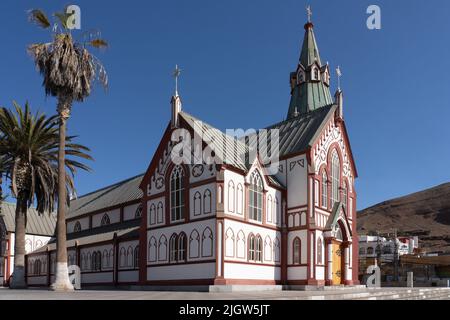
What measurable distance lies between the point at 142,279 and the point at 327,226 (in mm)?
15234

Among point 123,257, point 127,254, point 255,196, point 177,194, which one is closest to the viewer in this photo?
point 255,196

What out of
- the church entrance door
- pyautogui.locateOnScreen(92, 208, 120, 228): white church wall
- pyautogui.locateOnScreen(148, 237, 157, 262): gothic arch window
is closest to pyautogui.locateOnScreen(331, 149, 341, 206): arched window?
the church entrance door

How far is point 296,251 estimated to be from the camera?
125 feet

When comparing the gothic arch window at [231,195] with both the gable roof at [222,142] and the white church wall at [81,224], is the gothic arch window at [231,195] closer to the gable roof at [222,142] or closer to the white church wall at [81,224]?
the gable roof at [222,142]

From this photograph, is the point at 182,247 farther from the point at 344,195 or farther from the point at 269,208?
the point at 344,195

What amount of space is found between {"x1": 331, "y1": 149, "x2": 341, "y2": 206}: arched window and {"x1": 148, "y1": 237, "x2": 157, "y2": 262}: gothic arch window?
1492 centimetres

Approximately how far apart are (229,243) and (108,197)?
26442 mm

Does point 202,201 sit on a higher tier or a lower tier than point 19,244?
higher

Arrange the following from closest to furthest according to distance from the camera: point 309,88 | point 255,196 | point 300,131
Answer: point 255,196 < point 300,131 < point 309,88

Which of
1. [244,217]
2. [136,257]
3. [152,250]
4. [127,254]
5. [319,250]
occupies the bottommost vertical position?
[136,257]

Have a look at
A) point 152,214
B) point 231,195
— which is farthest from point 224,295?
point 152,214

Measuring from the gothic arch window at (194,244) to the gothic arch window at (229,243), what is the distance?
2.32 meters

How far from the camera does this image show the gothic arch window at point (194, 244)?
34.8 m
